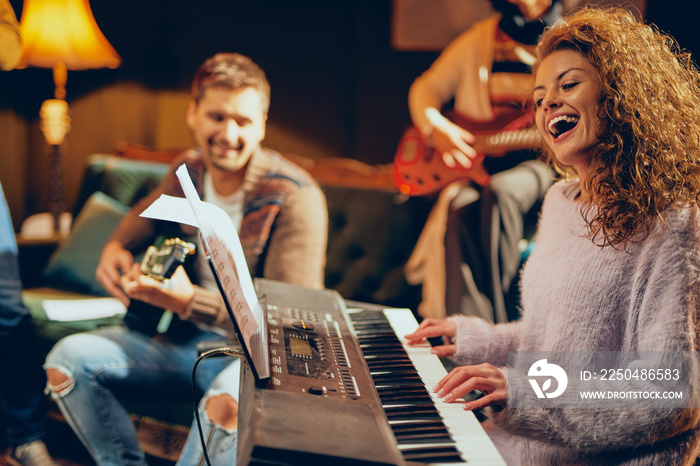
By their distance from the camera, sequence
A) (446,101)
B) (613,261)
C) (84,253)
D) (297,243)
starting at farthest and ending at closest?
(446,101) < (84,253) < (297,243) < (613,261)

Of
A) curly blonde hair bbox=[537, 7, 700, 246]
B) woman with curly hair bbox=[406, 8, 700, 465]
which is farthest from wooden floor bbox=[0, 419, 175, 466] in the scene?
curly blonde hair bbox=[537, 7, 700, 246]

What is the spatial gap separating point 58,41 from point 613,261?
3.22 meters

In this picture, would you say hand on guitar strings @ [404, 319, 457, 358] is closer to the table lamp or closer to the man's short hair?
the man's short hair

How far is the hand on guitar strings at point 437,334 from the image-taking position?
53.9 inches

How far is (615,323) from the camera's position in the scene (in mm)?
1130

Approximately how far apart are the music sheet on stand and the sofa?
100cm

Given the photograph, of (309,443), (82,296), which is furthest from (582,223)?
(82,296)

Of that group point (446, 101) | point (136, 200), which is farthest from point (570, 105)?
point (136, 200)

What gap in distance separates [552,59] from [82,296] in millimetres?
2261

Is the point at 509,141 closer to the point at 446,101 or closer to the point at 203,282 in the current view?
the point at 446,101

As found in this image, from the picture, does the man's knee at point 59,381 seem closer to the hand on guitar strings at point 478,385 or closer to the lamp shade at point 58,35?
the hand on guitar strings at point 478,385

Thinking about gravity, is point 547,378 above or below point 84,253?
above

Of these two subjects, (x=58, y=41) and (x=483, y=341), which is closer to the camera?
(x=483, y=341)

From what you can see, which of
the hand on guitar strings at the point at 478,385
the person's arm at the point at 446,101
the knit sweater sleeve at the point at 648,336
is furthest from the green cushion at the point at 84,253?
the knit sweater sleeve at the point at 648,336
